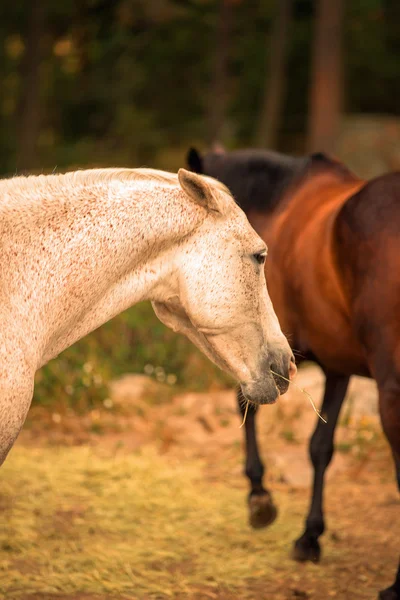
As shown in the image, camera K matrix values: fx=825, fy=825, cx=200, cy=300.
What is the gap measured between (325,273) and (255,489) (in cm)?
137

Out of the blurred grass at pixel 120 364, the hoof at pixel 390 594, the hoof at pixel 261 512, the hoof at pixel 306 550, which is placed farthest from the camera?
the blurred grass at pixel 120 364

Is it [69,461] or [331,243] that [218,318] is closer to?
[331,243]

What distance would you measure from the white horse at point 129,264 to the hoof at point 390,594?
1350 mm

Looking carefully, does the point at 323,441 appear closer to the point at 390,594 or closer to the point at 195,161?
the point at 390,594

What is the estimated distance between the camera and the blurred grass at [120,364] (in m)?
6.37

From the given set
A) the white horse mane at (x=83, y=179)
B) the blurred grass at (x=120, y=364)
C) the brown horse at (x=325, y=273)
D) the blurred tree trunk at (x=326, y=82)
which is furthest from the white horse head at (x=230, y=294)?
the blurred tree trunk at (x=326, y=82)

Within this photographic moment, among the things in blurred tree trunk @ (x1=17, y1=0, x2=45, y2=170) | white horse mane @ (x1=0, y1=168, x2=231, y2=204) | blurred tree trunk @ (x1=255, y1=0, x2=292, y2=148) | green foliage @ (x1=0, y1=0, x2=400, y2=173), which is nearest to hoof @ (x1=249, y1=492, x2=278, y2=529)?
white horse mane @ (x1=0, y1=168, x2=231, y2=204)

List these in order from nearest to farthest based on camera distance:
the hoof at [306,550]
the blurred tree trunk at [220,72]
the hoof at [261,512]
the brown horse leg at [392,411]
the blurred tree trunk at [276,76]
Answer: the brown horse leg at [392,411] → the hoof at [306,550] → the hoof at [261,512] → the blurred tree trunk at [276,76] → the blurred tree trunk at [220,72]

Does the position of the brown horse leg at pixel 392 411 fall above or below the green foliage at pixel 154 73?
above

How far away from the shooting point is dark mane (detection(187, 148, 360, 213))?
4.41 meters

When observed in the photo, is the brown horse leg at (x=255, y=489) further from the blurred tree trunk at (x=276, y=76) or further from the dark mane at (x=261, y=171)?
the blurred tree trunk at (x=276, y=76)

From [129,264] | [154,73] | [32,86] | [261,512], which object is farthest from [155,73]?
[129,264]

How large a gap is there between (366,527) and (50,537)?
5.48 feet

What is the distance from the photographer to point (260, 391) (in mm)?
2572
